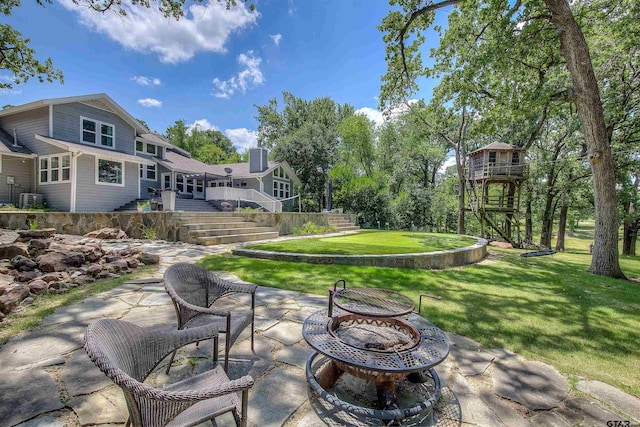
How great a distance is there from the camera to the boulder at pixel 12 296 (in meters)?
2.99

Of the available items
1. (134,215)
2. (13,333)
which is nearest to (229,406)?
(13,333)

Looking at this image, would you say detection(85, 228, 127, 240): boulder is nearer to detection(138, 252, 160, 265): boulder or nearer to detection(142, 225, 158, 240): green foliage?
detection(142, 225, 158, 240): green foliage

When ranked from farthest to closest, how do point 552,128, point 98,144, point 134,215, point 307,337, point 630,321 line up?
1. point 552,128
2. point 98,144
3. point 134,215
4. point 630,321
5. point 307,337

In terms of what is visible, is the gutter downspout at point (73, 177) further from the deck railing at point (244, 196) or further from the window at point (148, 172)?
the deck railing at point (244, 196)

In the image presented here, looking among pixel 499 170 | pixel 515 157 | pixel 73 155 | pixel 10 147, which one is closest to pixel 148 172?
pixel 73 155

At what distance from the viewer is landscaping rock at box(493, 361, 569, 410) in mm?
1982

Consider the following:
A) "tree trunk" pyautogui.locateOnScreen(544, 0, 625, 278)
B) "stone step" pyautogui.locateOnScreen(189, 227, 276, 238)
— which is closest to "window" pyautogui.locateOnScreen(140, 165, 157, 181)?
"stone step" pyautogui.locateOnScreen(189, 227, 276, 238)

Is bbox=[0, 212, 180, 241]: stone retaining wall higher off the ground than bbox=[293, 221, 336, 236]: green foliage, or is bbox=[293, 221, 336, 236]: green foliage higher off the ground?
bbox=[0, 212, 180, 241]: stone retaining wall

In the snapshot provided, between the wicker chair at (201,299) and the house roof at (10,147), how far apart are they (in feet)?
50.3

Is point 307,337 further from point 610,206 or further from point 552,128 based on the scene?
point 552,128

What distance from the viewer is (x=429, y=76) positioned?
12.5 m

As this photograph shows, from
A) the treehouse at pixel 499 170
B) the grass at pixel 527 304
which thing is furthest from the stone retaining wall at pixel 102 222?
the treehouse at pixel 499 170

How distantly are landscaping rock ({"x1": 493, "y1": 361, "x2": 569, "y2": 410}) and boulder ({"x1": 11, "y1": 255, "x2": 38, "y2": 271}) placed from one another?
6432 mm

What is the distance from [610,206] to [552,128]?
54.1 ft
